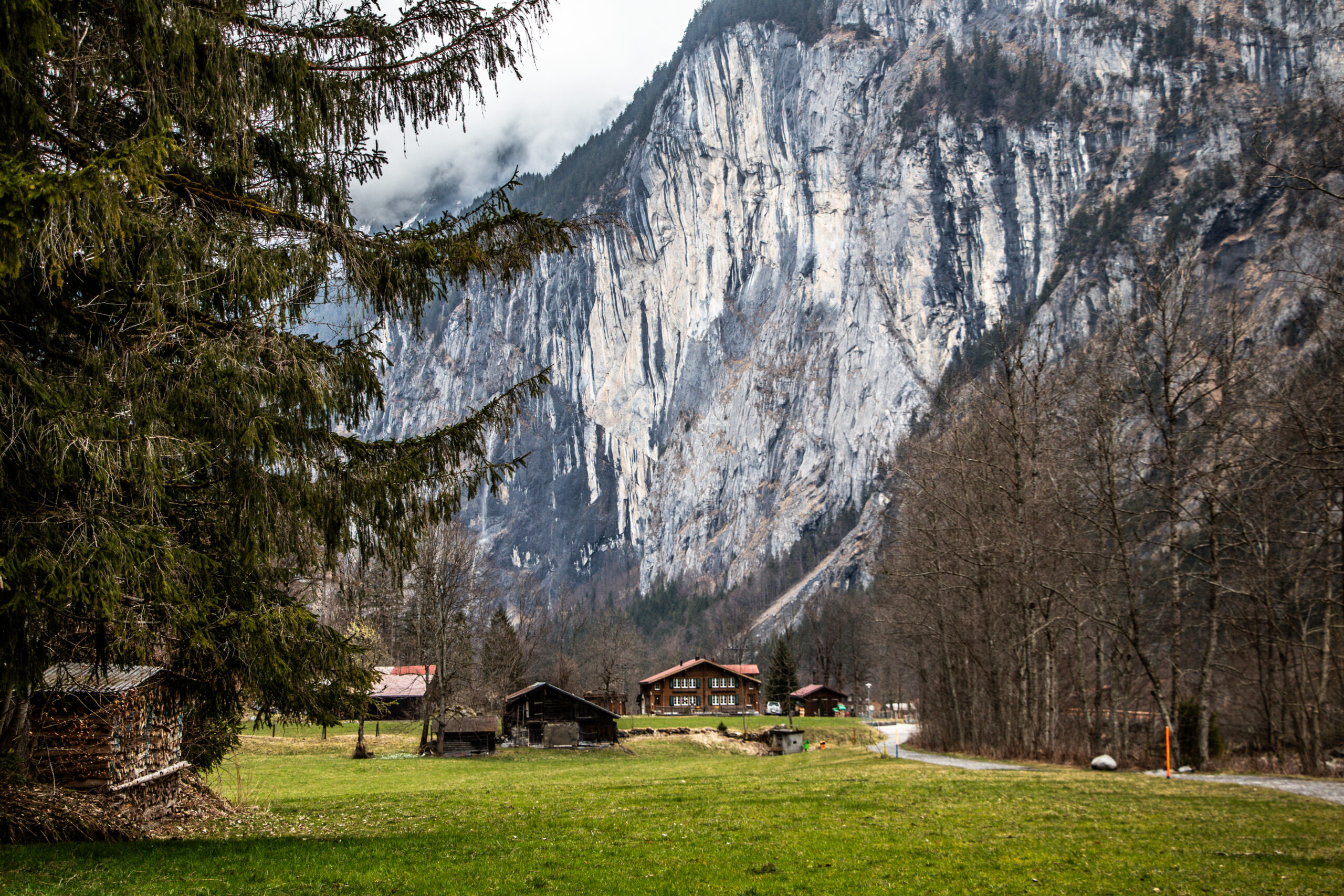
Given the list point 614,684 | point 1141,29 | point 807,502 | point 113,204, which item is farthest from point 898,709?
point 1141,29

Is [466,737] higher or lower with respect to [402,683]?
lower

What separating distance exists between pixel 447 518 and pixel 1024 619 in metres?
18.4

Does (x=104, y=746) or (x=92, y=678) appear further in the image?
(x=104, y=746)

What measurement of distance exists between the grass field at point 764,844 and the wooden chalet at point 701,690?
60.6m

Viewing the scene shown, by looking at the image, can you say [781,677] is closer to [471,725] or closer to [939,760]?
[471,725]

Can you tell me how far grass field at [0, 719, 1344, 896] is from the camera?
7277 mm

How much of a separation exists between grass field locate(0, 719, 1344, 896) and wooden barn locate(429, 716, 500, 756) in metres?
19.3

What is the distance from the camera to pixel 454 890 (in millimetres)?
7133

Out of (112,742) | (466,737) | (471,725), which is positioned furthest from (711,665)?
(112,742)

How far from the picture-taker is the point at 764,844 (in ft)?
30.7

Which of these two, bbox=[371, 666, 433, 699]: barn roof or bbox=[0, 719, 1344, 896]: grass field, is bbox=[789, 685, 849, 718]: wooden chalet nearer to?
bbox=[371, 666, 433, 699]: barn roof

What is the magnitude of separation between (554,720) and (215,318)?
39750 mm

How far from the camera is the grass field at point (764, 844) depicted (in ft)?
23.9

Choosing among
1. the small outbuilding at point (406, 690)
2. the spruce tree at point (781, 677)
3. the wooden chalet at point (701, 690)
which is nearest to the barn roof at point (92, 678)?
the small outbuilding at point (406, 690)
